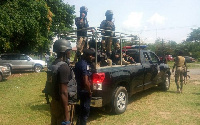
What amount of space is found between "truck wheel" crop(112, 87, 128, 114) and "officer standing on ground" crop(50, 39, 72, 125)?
2640 mm

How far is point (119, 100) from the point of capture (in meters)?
5.92

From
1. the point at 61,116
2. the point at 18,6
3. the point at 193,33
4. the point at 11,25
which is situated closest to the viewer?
the point at 61,116

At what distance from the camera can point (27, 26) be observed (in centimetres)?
1723

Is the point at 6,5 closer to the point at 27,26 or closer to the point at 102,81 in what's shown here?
the point at 27,26

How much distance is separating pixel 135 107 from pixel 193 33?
79.7 meters

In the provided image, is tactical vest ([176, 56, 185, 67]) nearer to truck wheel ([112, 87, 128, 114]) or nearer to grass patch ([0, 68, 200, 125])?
grass patch ([0, 68, 200, 125])

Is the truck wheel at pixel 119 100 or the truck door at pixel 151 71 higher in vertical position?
the truck door at pixel 151 71

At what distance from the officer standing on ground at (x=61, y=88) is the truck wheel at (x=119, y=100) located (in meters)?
2.64

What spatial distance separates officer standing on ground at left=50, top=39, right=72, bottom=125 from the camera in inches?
113

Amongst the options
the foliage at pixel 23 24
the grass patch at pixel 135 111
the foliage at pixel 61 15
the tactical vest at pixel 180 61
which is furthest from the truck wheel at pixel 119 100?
the foliage at pixel 61 15

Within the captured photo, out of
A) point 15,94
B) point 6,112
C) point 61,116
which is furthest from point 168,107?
point 15,94

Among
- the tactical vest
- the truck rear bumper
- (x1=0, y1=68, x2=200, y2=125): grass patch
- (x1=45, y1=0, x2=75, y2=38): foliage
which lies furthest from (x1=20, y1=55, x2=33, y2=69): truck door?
the truck rear bumper

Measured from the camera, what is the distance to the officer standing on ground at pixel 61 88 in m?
2.88

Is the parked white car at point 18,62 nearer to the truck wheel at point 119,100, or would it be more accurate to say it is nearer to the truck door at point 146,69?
the truck door at point 146,69
